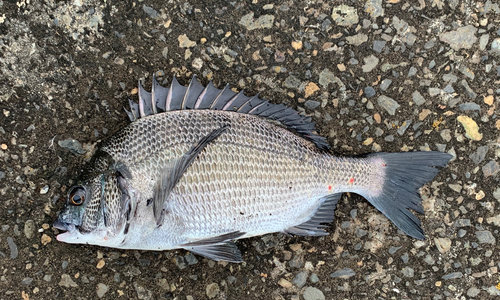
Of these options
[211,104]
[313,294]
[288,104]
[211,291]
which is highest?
[211,104]

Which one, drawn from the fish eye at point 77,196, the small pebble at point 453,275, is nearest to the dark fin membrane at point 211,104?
the fish eye at point 77,196

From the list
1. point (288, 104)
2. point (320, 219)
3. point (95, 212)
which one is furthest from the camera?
point (288, 104)

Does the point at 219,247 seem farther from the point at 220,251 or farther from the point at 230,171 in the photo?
the point at 230,171

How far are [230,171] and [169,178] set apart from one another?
1.26 feet

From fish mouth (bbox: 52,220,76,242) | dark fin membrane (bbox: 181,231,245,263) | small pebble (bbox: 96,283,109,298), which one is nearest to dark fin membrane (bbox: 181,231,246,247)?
dark fin membrane (bbox: 181,231,245,263)

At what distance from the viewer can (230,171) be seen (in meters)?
2.10

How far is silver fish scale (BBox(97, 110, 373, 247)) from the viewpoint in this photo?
2.08 metres

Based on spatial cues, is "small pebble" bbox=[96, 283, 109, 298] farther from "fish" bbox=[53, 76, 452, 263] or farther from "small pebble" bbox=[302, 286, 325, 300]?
"small pebble" bbox=[302, 286, 325, 300]

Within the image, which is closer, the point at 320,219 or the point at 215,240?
the point at 215,240

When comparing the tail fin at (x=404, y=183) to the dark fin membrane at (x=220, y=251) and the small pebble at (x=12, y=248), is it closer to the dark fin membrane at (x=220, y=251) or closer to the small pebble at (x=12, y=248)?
the dark fin membrane at (x=220, y=251)

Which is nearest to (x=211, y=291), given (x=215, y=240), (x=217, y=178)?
(x=215, y=240)

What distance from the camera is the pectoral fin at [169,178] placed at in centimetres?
202

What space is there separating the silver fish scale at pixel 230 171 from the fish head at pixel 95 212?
5.4 inches

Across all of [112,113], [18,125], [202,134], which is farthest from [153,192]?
[18,125]
